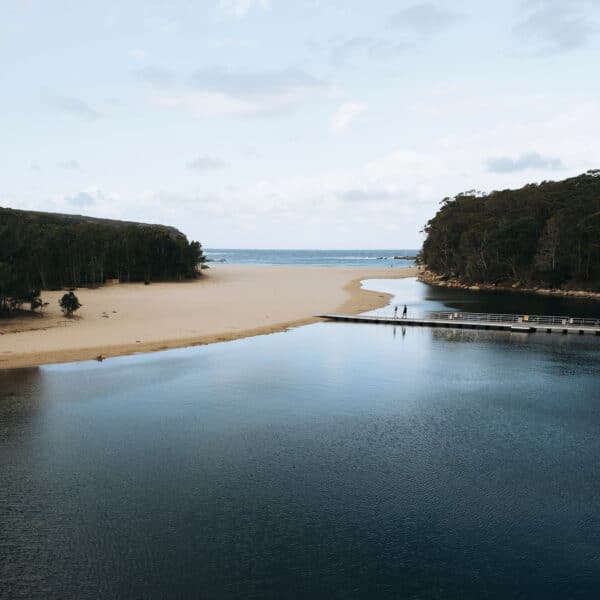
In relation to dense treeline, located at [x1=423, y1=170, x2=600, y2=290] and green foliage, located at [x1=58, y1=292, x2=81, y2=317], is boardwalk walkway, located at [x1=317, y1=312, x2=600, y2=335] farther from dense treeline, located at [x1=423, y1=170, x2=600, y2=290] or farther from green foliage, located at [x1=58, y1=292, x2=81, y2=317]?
dense treeline, located at [x1=423, y1=170, x2=600, y2=290]

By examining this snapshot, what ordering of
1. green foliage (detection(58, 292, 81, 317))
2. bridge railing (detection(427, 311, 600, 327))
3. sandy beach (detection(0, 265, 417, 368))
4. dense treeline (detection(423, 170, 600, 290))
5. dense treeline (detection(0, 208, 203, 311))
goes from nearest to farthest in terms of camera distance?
sandy beach (detection(0, 265, 417, 368)), green foliage (detection(58, 292, 81, 317)), bridge railing (detection(427, 311, 600, 327)), dense treeline (detection(423, 170, 600, 290)), dense treeline (detection(0, 208, 203, 311))

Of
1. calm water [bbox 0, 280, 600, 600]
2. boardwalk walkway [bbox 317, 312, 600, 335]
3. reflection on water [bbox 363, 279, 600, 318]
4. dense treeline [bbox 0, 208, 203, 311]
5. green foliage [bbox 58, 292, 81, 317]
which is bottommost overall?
calm water [bbox 0, 280, 600, 600]

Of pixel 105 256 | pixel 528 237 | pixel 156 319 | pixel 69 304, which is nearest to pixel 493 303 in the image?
pixel 528 237

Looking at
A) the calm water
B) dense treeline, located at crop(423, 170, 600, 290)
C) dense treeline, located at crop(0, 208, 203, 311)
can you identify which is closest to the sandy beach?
the calm water

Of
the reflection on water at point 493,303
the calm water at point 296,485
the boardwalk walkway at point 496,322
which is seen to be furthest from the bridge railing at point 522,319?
the calm water at point 296,485

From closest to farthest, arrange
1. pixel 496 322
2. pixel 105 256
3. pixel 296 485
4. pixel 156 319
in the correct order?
pixel 296 485, pixel 156 319, pixel 496 322, pixel 105 256

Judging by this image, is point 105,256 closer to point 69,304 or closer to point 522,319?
point 69,304
